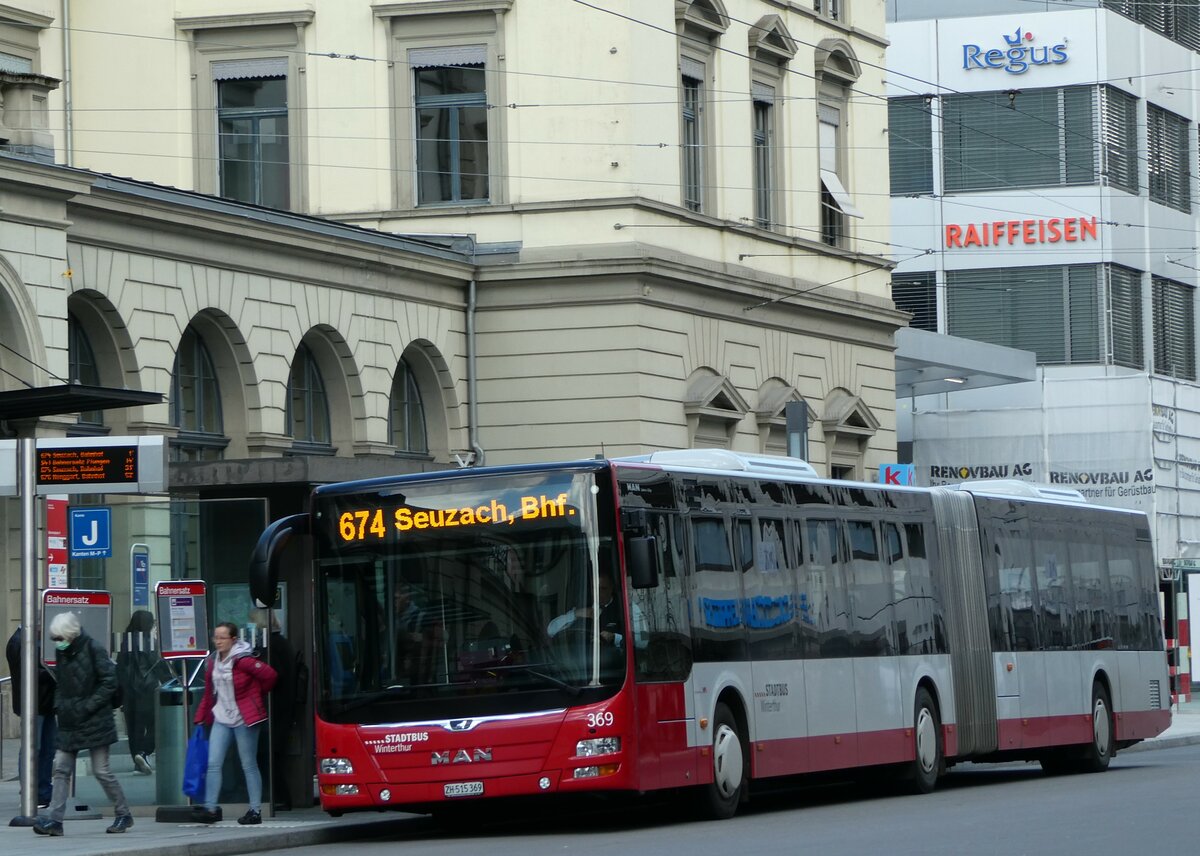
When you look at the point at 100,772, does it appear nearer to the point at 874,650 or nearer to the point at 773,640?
the point at 773,640

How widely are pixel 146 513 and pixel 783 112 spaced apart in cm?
2249

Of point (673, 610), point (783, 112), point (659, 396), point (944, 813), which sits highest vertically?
point (783, 112)

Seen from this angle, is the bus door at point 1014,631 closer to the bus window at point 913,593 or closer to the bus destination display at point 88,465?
the bus window at point 913,593

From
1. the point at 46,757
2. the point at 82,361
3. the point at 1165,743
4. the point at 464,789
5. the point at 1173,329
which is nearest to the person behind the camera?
the point at 464,789

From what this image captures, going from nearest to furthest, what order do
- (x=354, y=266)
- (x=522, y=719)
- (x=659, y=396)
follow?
(x=522, y=719), (x=354, y=266), (x=659, y=396)

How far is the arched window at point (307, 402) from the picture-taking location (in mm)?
A: 32844

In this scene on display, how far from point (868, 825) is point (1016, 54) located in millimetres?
34546

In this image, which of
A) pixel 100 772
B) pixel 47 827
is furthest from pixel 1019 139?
pixel 47 827

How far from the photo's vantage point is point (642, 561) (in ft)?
57.7

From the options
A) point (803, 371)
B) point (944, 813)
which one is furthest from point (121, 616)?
point (803, 371)

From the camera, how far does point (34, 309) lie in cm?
2653

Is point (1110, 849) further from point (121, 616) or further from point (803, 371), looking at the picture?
point (803, 371)

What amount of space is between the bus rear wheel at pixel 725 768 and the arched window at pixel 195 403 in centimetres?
1266

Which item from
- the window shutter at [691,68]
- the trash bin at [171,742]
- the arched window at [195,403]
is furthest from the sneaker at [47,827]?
the window shutter at [691,68]
